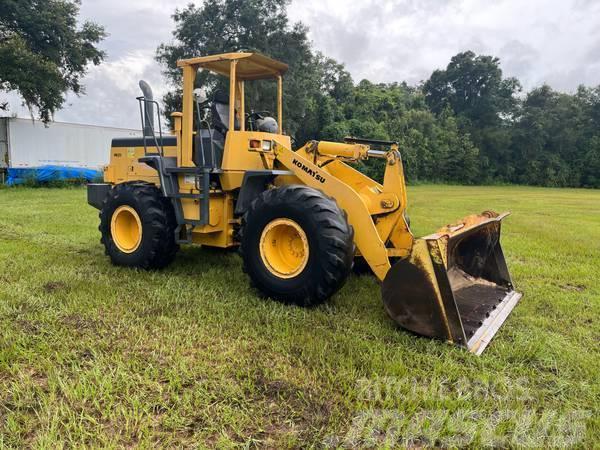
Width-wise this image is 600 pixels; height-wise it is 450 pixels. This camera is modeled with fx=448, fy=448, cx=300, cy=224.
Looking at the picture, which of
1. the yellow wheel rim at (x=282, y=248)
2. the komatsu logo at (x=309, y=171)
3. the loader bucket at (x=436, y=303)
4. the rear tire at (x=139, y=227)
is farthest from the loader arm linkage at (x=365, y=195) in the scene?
the rear tire at (x=139, y=227)

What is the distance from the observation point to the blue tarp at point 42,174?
A: 1989 centimetres

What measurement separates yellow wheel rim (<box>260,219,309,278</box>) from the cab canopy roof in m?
2.02

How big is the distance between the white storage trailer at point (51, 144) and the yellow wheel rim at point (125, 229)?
17654 millimetres

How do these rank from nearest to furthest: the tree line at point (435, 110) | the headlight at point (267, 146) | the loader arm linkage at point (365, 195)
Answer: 1. the loader arm linkage at point (365, 195)
2. the headlight at point (267, 146)
3. the tree line at point (435, 110)

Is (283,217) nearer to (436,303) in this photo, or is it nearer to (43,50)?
(436,303)

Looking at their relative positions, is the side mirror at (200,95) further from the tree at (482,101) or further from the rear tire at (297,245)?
the tree at (482,101)

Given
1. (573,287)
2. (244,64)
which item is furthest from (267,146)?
(573,287)

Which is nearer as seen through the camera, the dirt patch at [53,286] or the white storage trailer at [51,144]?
the dirt patch at [53,286]

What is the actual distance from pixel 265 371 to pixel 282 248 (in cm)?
168

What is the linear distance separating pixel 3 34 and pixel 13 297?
21994 millimetres

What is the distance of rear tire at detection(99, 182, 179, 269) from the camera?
17.3 ft

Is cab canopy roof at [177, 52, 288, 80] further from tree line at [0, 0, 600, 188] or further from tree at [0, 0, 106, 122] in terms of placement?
tree at [0, 0, 106, 122]

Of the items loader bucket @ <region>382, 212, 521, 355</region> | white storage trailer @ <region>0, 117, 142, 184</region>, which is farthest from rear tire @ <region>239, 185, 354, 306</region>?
white storage trailer @ <region>0, 117, 142, 184</region>

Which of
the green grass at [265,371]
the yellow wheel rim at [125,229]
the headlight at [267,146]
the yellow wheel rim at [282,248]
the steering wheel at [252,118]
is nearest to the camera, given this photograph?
the green grass at [265,371]
